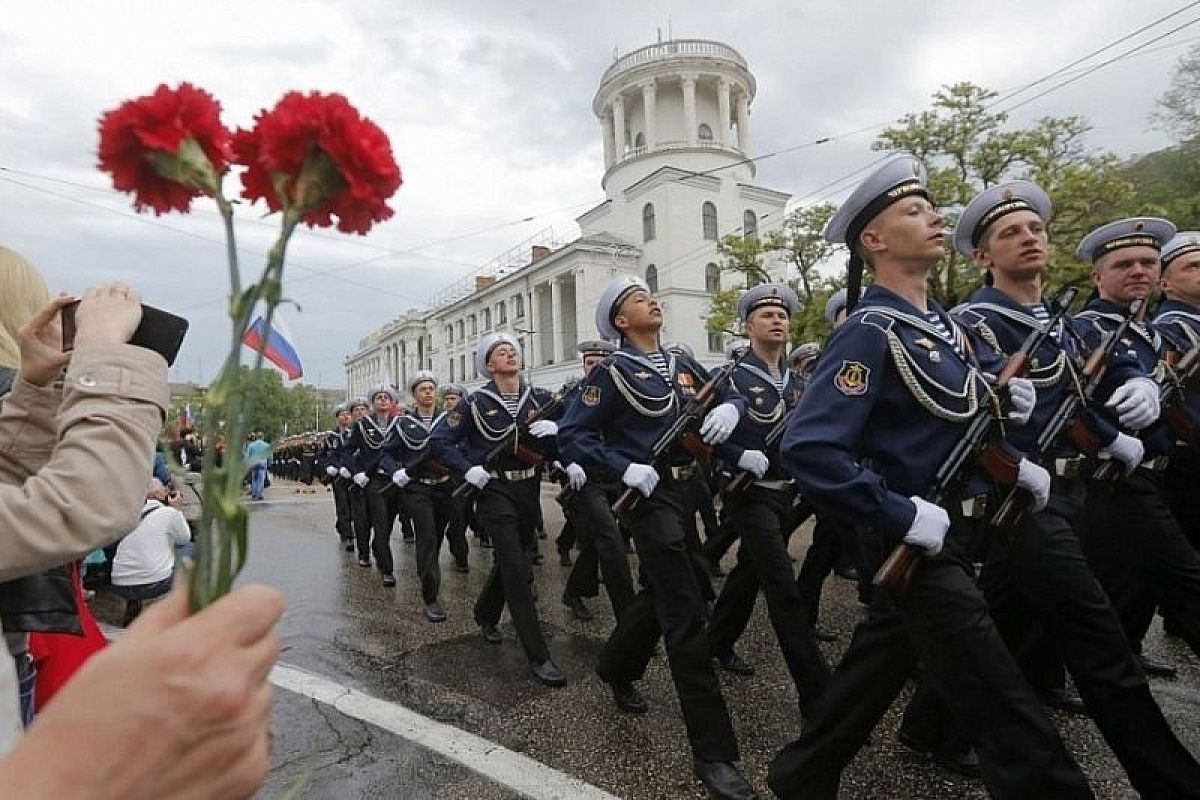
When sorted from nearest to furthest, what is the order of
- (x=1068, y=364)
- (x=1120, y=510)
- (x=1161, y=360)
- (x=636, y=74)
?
1. (x=1068, y=364)
2. (x=1120, y=510)
3. (x=1161, y=360)
4. (x=636, y=74)

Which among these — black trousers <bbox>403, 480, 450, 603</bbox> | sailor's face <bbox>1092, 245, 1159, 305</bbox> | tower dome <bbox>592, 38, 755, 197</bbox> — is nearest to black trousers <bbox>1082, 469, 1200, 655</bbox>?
sailor's face <bbox>1092, 245, 1159, 305</bbox>

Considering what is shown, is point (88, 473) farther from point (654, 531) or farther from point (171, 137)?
point (654, 531)

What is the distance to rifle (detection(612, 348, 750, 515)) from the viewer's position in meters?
3.92

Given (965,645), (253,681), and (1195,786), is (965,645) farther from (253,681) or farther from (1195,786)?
(253,681)

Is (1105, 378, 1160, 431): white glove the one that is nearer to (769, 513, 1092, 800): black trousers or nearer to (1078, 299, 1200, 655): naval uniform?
(1078, 299, 1200, 655): naval uniform

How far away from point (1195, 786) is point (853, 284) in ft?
6.70

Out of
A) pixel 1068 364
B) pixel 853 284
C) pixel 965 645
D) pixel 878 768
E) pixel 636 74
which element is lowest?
pixel 878 768

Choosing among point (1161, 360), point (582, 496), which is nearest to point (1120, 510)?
point (1161, 360)

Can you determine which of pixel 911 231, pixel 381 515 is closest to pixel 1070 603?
pixel 911 231

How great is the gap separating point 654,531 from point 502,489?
2.12 metres

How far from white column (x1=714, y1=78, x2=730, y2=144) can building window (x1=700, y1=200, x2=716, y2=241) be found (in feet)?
18.6

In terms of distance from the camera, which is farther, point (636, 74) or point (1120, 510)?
point (636, 74)

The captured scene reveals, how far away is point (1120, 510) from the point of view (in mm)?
3447

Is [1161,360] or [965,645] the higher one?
[1161,360]
